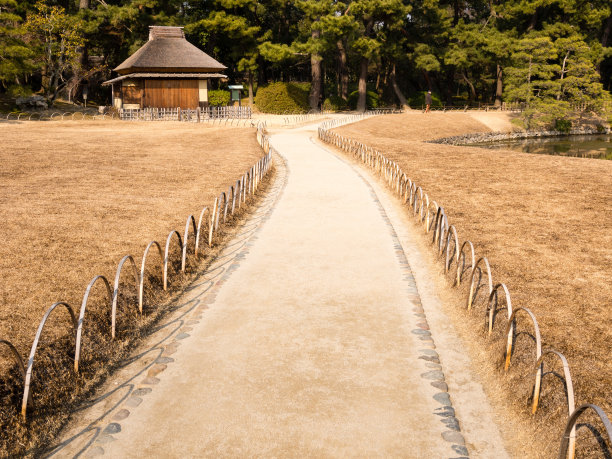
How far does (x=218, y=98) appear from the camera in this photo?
1801 inches

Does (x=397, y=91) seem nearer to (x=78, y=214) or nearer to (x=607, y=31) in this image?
(x=607, y=31)

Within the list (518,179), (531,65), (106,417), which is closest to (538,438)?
(106,417)

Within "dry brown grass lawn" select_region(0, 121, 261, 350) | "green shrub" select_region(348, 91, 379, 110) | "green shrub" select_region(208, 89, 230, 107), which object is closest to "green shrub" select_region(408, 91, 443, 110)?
"green shrub" select_region(348, 91, 379, 110)

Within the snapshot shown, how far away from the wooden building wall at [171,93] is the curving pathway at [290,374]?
33.3 m

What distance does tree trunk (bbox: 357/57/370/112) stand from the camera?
49562mm

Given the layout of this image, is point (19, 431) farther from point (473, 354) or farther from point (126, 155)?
point (126, 155)

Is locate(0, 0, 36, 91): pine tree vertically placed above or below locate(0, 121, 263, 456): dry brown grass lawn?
above

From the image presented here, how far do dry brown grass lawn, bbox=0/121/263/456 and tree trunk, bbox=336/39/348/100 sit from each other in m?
27.7

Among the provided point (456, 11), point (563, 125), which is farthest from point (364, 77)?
point (563, 125)

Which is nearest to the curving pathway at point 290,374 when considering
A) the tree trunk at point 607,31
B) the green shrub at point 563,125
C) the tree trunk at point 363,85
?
the green shrub at point 563,125

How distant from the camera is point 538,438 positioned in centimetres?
436

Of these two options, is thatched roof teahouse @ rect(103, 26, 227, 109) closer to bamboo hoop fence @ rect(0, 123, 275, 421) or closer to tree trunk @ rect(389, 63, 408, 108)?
tree trunk @ rect(389, 63, 408, 108)

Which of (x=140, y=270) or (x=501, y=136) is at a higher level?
(x=501, y=136)

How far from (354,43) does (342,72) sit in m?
7.58
